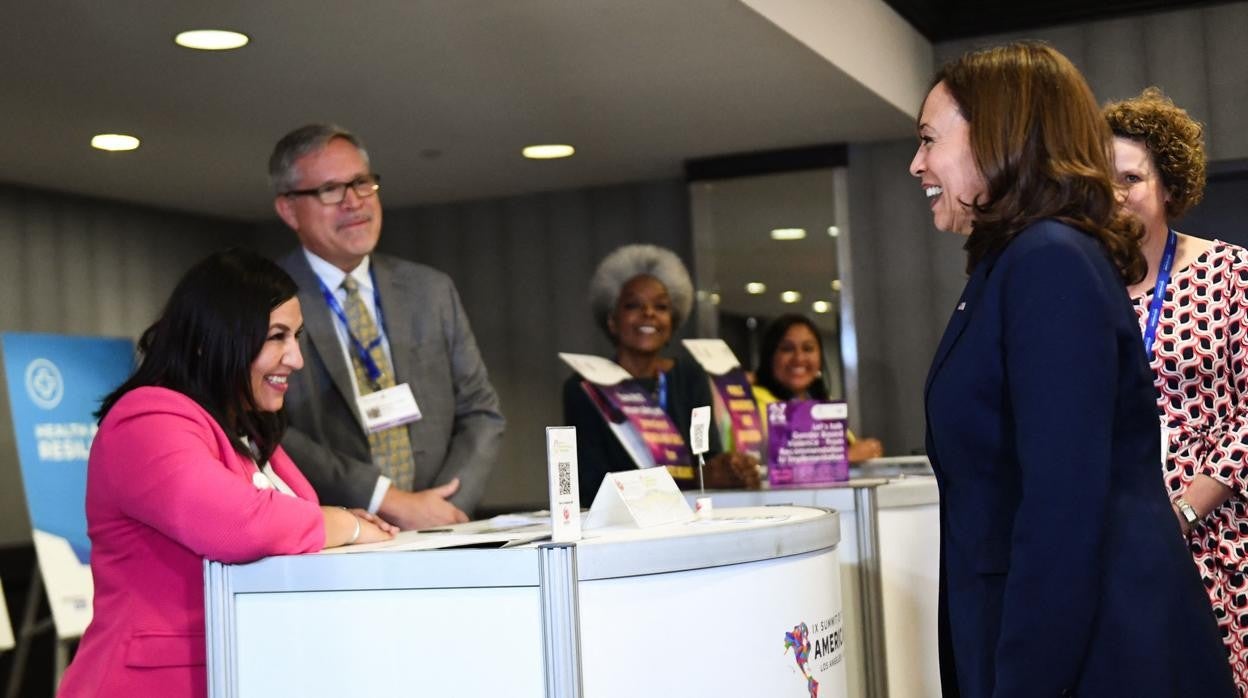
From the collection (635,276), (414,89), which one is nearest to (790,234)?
(635,276)

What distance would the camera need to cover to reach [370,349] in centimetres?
337

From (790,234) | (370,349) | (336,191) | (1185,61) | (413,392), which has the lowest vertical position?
(413,392)

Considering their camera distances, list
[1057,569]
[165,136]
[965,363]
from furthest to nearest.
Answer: [165,136], [965,363], [1057,569]

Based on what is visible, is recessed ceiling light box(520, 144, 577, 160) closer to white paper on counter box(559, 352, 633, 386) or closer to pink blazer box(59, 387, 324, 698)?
white paper on counter box(559, 352, 633, 386)

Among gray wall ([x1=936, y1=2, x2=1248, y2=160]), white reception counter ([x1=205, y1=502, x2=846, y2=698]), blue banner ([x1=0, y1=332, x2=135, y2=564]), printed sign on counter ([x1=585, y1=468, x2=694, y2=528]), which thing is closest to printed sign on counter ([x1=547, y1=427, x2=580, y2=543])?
white reception counter ([x1=205, y1=502, x2=846, y2=698])

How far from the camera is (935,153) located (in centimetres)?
161

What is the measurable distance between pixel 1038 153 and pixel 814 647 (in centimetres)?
87

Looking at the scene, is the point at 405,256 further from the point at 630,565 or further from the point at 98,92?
the point at 630,565

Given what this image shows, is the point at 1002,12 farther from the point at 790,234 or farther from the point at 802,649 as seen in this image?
the point at 802,649

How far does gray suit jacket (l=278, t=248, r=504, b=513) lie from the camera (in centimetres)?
311

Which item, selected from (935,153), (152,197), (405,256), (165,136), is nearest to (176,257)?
(152,197)

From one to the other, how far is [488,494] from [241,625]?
553 cm

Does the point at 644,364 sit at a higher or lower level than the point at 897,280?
lower

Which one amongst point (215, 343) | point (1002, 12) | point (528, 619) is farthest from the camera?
point (1002, 12)
